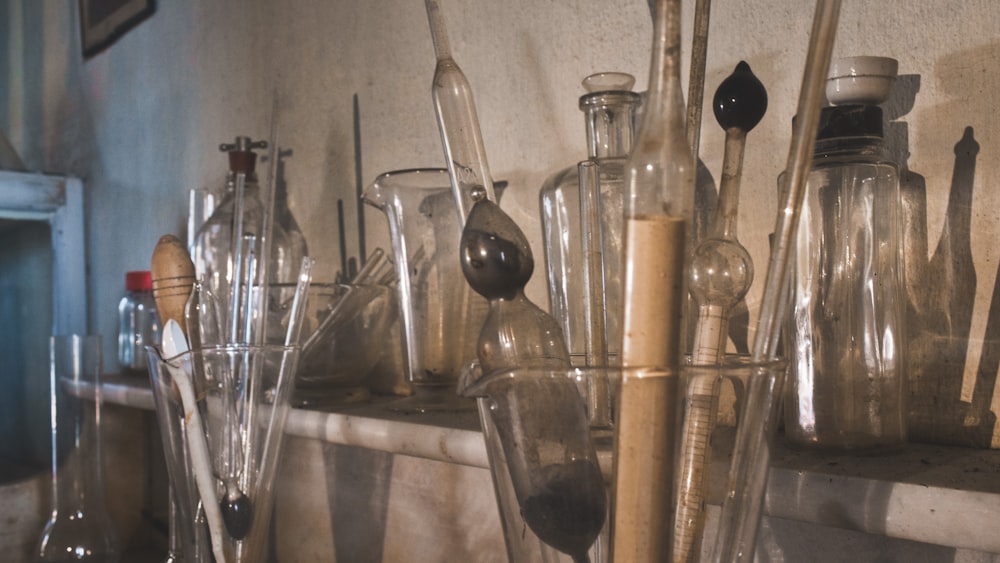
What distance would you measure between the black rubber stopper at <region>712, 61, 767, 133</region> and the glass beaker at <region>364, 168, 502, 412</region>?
0.26 meters

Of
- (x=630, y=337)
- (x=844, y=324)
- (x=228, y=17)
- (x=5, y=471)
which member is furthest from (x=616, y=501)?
(x=5, y=471)

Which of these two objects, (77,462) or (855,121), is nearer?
(855,121)

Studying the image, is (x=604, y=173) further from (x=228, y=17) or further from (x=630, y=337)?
(x=228, y=17)

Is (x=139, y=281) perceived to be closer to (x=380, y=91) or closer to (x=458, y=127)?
(x=380, y=91)

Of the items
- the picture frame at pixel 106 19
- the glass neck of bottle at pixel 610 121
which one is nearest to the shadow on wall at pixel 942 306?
the glass neck of bottle at pixel 610 121

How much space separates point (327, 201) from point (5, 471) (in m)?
0.70

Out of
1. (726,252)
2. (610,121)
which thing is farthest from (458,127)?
(726,252)

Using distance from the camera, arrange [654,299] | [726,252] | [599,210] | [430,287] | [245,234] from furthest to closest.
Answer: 1. [245,234]
2. [430,287]
3. [599,210]
4. [726,252]
5. [654,299]

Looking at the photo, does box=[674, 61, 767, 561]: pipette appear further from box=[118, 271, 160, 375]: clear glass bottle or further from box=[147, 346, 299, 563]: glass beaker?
box=[118, 271, 160, 375]: clear glass bottle

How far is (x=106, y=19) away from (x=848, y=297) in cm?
127

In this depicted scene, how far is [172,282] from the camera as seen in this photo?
497mm

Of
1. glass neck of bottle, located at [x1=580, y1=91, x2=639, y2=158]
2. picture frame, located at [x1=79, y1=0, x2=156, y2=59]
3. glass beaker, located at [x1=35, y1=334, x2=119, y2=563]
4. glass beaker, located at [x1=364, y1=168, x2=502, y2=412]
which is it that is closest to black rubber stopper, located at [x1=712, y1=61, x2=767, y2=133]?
glass neck of bottle, located at [x1=580, y1=91, x2=639, y2=158]

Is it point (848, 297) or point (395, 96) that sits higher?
point (395, 96)

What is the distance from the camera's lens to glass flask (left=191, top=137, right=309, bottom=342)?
2.71ft
